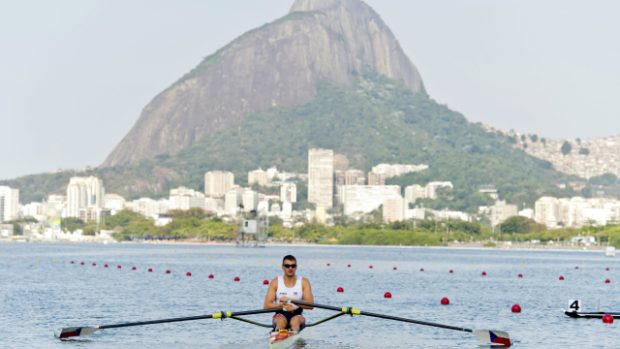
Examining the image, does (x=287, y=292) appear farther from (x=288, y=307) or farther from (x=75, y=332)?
(x=75, y=332)

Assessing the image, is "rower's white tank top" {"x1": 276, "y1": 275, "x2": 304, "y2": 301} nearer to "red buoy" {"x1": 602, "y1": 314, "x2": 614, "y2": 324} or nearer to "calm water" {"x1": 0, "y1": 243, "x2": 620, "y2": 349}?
"calm water" {"x1": 0, "y1": 243, "x2": 620, "y2": 349}

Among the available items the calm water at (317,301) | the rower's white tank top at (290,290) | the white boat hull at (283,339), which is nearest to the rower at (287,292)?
the rower's white tank top at (290,290)

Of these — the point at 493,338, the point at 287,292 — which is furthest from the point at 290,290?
the point at 493,338

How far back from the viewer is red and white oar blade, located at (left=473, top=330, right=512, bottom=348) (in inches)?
1668

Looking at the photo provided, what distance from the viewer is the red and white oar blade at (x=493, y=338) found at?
4238cm

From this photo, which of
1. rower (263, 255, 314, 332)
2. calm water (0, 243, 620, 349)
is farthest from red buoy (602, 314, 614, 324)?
rower (263, 255, 314, 332)

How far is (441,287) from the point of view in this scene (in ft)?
276

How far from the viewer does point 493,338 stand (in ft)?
140

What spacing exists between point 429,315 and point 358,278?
38219mm

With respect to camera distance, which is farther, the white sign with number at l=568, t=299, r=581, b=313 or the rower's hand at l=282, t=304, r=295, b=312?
the white sign with number at l=568, t=299, r=581, b=313

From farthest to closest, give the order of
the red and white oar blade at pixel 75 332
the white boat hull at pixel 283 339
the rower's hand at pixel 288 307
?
the red and white oar blade at pixel 75 332, the white boat hull at pixel 283 339, the rower's hand at pixel 288 307

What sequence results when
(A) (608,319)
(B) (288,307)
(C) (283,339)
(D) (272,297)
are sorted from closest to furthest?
(D) (272,297), (B) (288,307), (C) (283,339), (A) (608,319)

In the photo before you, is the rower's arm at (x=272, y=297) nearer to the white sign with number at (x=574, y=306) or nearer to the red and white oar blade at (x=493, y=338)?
the red and white oar blade at (x=493, y=338)

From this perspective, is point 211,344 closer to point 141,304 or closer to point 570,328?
A: point 570,328
